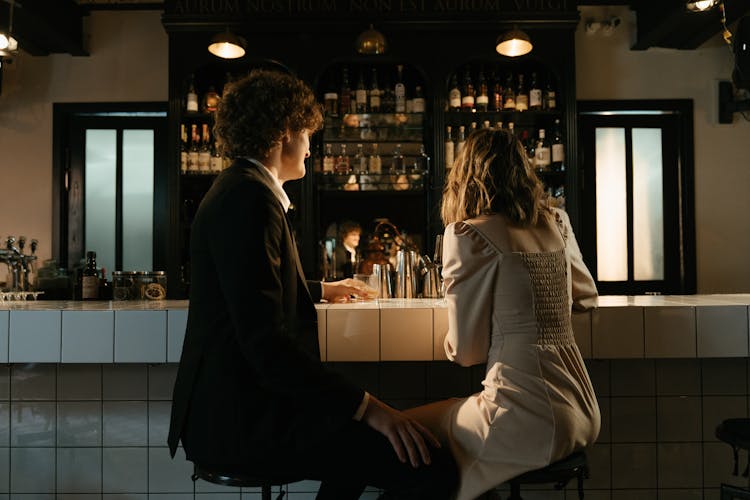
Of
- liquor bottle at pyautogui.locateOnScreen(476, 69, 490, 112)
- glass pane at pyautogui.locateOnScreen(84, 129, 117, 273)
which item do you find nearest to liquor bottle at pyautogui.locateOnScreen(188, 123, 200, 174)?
glass pane at pyautogui.locateOnScreen(84, 129, 117, 273)

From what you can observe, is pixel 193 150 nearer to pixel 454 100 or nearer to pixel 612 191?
pixel 454 100

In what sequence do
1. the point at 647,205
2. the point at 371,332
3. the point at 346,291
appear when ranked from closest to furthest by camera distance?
the point at 371,332
the point at 346,291
the point at 647,205

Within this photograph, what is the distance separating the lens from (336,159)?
3801 mm

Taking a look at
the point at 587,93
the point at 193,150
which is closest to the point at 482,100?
the point at 587,93

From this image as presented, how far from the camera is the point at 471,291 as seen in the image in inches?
57.6

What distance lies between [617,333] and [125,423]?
1773 mm

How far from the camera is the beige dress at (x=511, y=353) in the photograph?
137cm

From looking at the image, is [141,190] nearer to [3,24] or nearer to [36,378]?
[3,24]

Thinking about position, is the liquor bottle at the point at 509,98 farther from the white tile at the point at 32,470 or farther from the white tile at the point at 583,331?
the white tile at the point at 32,470

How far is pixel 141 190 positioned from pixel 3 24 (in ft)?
4.40

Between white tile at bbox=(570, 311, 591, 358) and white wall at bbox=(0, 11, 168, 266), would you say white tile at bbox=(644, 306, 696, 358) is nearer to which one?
white tile at bbox=(570, 311, 591, 358)

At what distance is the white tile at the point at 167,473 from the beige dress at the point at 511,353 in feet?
4.10

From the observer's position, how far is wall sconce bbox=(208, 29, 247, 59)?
3.30 metres

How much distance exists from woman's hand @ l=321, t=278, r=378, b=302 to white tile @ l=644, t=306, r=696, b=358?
2.94ft
